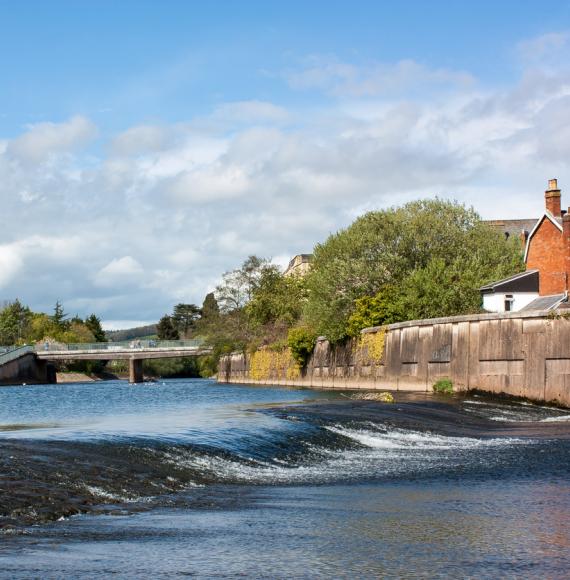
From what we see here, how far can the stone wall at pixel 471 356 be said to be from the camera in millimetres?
42969

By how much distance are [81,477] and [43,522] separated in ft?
10.8

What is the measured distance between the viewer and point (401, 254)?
224ft

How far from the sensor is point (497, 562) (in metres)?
10.7

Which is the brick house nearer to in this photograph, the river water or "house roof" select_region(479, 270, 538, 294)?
"house roof" select_region(479, 270, 538, 294)

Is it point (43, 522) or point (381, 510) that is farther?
point (381, 510)

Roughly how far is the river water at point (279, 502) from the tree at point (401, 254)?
127 ft

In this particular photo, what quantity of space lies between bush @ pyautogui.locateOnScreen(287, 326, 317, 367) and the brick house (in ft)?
65.9

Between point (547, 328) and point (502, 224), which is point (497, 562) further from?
point (502, 224)

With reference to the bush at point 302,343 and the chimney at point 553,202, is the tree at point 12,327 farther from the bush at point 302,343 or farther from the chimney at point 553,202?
the chimney at point 553,202

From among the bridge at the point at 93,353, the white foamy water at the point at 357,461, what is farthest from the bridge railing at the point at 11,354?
Answer: the white foamy water at the point at 357,461

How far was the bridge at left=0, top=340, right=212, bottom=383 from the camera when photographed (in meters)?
130

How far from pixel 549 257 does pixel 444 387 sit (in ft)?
43.5

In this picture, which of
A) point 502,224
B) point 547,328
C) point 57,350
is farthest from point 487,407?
point 57,350

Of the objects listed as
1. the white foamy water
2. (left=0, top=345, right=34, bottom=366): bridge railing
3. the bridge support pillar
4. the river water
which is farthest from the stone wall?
the bridge support pillar
